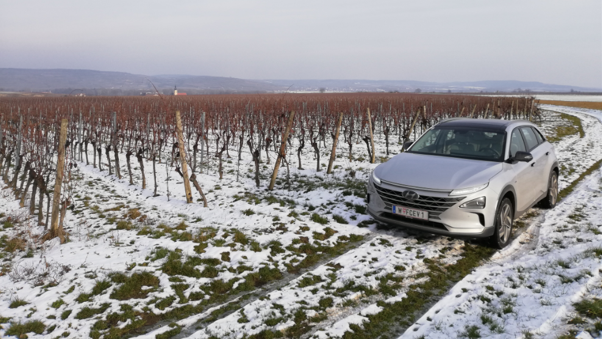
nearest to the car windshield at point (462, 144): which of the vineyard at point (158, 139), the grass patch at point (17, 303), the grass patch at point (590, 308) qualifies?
the grass patch at point (590, 308)

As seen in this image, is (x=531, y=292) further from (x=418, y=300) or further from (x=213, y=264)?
(x=213, y=264)

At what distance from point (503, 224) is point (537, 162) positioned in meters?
1.76

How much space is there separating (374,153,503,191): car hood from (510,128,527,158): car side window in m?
0.65

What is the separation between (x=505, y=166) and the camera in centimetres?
545

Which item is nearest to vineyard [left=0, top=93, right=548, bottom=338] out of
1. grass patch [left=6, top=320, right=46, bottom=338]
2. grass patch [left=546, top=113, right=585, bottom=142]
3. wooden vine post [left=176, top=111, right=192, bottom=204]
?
grass patch [left=6, top=320, right=46, bottom=338]

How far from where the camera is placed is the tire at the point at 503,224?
201 inches

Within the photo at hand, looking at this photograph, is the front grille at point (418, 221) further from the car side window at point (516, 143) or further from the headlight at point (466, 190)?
the car side window at point (516, 143)

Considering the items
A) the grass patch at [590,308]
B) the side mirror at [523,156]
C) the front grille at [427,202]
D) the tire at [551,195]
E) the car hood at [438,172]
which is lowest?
the grass patch at [590,308]

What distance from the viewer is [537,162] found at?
6324 mm

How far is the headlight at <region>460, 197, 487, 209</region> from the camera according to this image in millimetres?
4883

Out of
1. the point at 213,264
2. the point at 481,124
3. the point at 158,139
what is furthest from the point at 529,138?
the point at 158,139

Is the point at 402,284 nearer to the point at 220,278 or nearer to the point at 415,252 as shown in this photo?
the point at 415,252

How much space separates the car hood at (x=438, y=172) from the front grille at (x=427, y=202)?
0.15 metres

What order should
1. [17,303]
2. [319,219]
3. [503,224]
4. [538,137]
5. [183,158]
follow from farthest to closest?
1. [183,158]
2. [538,137]
3. [319,219]
4. [503,224]
5. [17,303]
